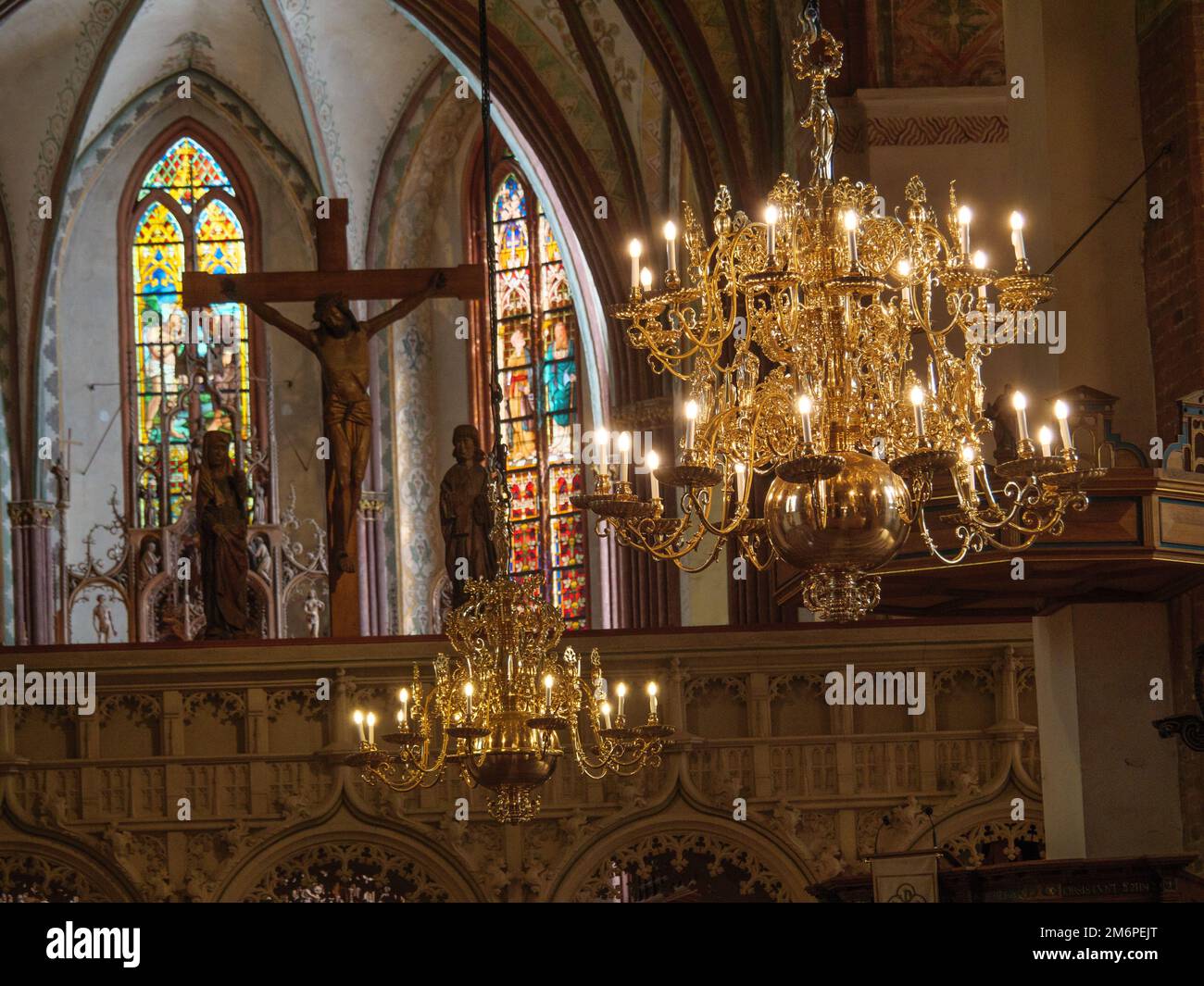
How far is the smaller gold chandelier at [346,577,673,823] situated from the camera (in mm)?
11352

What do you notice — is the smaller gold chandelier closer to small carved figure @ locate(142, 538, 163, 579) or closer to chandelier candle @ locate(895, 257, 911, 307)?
chandelier candle @ locate(895, 257, 911, 307)

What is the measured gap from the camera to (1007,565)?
10.4m

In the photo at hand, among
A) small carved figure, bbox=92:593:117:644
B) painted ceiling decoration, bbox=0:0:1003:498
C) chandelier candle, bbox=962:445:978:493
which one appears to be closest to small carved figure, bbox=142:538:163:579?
small carved figure, bbox=92:593:117:644

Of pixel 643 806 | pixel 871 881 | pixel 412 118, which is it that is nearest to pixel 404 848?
pixel 643 806

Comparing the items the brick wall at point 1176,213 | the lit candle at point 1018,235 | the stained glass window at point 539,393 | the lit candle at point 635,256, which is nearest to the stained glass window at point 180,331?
the stained glass window at point 539,393

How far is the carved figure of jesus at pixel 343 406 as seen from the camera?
15.0 metres

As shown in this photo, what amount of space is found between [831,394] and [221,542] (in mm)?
7211

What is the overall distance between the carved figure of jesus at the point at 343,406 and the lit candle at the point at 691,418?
19.8ft

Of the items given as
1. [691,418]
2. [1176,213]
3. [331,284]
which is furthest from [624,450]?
[331,284]

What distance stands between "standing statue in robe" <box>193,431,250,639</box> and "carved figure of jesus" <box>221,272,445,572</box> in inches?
23.1

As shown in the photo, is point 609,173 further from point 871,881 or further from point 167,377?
point 871,881

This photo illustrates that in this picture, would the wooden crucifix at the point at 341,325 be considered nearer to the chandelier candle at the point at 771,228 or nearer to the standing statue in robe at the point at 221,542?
the standing statue in robe at the point at 221,542

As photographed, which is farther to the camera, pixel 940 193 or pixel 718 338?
pixel 940 193

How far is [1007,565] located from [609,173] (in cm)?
1082
